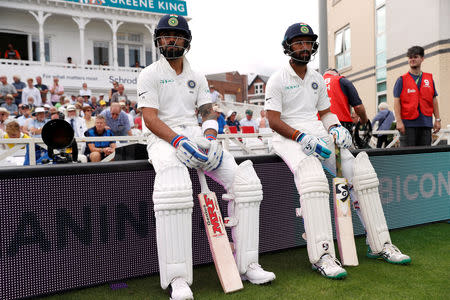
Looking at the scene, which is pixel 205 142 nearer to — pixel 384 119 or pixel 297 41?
pixel 297 41

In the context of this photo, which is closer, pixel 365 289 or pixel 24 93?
pixel 365 289

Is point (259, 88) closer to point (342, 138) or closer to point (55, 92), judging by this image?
point (55, 92)

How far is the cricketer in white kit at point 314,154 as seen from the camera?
9.73 feet

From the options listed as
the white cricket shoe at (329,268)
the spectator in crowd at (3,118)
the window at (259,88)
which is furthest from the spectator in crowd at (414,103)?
the window at (259,88)

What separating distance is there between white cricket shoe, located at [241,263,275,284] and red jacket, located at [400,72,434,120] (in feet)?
10.7

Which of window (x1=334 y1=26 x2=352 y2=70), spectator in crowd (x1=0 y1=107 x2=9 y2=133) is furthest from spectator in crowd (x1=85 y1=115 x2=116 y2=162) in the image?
window (x1=334 y1=26 x2=352 y2=70)

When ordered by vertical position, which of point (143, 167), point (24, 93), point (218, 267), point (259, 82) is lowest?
point (218, 267)

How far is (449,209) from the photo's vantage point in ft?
15.1

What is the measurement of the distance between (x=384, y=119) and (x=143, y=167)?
844 centimetres

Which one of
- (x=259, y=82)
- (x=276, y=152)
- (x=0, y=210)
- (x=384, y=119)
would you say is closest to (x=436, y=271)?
(x=276, y=152)

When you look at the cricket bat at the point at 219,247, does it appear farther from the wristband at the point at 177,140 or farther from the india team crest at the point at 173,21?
the india team crest at the point at 173,21

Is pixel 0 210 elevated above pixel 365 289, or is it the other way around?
pixel 0 210

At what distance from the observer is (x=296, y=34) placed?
3.32 metres

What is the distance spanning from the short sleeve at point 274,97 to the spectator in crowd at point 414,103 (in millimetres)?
2303
